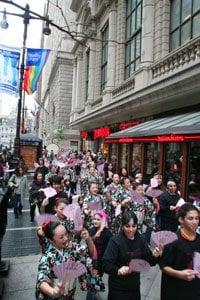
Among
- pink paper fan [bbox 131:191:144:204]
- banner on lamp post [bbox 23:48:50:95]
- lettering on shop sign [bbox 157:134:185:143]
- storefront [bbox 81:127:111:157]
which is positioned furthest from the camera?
storefront [bbox 81:127:111:157]

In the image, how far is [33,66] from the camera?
17547 millimetres

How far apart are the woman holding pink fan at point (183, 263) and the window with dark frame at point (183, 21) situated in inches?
487

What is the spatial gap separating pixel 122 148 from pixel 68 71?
30.8m

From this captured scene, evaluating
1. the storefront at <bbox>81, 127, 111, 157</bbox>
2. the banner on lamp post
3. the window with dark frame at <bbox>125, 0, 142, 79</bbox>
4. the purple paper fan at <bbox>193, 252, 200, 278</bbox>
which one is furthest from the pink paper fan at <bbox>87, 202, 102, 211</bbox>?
the storefront at <bbox>81, 127, 111, 157</bbox>

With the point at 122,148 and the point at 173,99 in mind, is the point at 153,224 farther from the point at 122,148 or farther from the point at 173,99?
the point at 122,148

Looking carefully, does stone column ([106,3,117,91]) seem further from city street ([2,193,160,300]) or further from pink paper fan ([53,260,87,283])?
pink paper fan ([53,260,87,283])

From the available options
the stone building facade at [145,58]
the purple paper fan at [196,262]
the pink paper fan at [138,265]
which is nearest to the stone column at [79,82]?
the stone building facade at [145,58]

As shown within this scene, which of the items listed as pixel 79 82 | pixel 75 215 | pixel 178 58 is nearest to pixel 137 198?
pixel 75 215

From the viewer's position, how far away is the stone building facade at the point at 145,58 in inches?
557

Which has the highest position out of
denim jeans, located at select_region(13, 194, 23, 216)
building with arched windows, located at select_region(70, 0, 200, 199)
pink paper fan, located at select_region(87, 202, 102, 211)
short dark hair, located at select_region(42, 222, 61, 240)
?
building with arched windows, located at select_region(70, 0, 200, 199)

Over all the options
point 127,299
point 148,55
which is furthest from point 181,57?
point 127,299

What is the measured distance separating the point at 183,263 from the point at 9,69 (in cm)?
Answer: 1456

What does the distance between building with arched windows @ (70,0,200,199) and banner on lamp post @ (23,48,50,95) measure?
177cm

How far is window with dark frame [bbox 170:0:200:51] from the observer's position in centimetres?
1512
